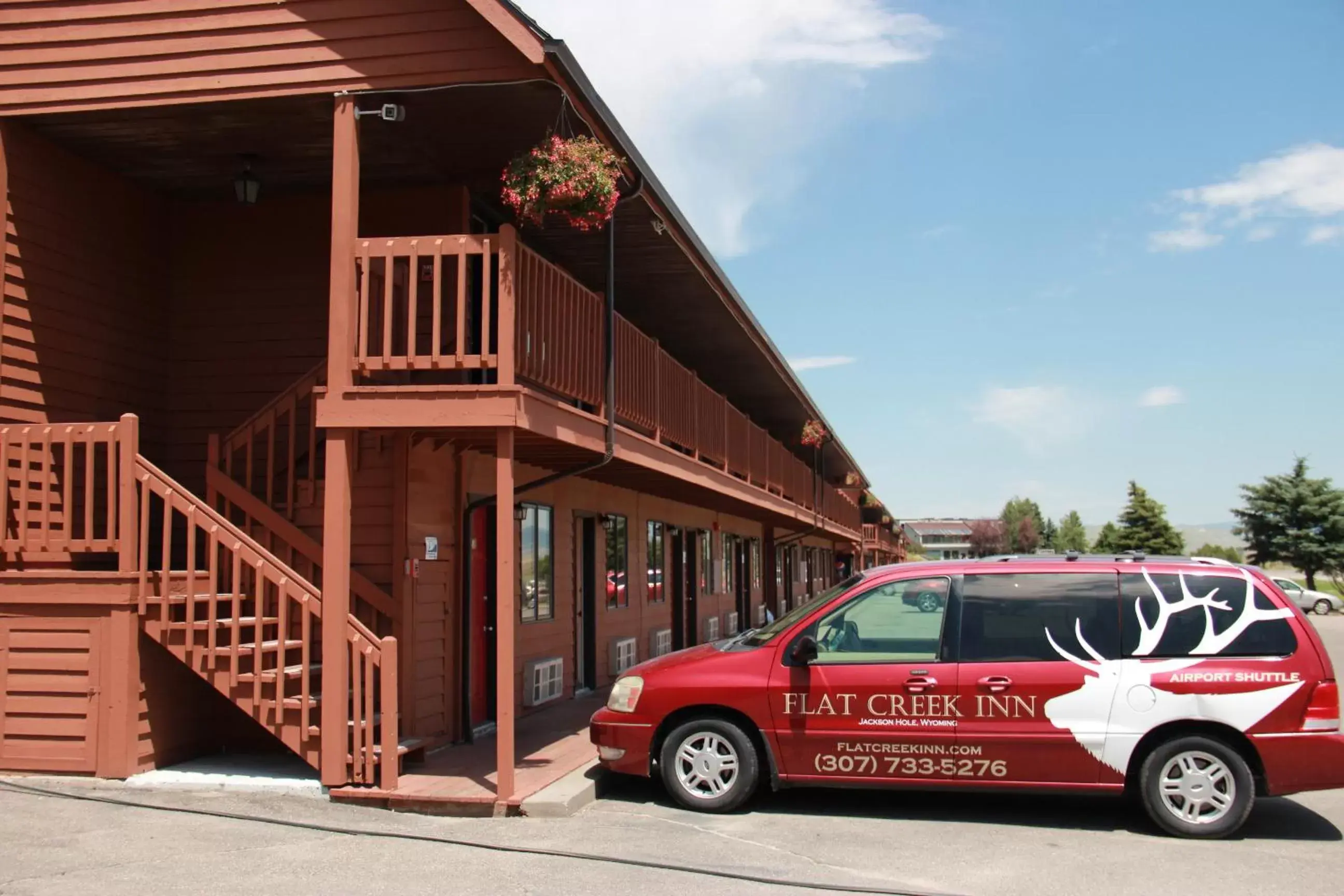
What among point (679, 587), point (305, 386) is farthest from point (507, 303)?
point (679, 587)

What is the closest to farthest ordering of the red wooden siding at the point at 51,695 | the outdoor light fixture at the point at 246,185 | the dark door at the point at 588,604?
the red wooden siding at the point at 51,695 → the outdoor light fixture at the point at 246,185 → the dark door at the point at 588,604

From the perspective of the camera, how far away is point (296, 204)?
10422 millimetres

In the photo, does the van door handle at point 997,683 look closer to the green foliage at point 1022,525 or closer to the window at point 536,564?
the window at point 536,564

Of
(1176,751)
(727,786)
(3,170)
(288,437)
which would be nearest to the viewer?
(1176,751)

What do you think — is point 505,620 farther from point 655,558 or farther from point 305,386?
point 655,558

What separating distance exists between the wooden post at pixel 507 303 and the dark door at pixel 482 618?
3065 mm

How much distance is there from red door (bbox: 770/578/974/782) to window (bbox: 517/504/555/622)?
15.1 ft

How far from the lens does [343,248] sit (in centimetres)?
778

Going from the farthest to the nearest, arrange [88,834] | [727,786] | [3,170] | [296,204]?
[296,204]
[3,170]
[727,786]
[88,834]

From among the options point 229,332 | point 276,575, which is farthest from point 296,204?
point 276,575

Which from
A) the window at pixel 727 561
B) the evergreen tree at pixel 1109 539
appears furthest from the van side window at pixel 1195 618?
the evergreen tree at pixel 1109 539

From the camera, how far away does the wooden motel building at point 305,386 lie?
771 cm

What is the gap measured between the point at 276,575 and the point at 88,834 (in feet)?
6.68

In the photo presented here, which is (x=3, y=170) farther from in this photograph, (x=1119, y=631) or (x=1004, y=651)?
(x=1119, y=631)
